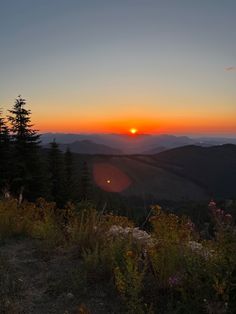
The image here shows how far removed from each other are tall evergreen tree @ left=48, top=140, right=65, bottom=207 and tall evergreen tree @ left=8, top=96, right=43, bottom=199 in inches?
293

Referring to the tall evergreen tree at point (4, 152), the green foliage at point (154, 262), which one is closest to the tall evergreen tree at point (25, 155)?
the tall evergreen tree at point (4, 152)

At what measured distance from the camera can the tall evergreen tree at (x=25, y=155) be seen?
1486 inches

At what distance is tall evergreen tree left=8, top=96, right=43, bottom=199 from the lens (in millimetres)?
37750

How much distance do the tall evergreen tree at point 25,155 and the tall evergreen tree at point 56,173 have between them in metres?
7.43

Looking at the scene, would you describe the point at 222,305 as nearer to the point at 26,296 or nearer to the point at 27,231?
the point at 26,296

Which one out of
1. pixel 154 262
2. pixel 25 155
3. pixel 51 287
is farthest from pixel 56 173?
pixel 154 262

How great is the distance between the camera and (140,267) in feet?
18.2

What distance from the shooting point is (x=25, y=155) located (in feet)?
128

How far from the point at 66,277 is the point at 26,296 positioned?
2.29 ft

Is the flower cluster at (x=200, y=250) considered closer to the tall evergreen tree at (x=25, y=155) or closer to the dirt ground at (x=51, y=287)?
the dirt ground at (x=51, y=287)

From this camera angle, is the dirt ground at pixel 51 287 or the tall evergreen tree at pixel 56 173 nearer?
the dirt ground at pixel 51 287

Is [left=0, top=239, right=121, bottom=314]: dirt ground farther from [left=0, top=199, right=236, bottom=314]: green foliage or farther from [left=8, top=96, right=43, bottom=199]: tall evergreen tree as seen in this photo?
[left=8, top=96, right=43, bottom=199]: tall evergreen tree

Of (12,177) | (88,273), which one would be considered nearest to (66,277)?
(88,273)

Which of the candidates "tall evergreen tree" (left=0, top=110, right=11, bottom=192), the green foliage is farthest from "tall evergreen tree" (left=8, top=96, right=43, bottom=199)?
the green foliage
